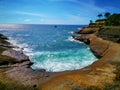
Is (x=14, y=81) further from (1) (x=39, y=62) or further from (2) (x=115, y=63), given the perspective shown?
(2) (x=115, y=63)

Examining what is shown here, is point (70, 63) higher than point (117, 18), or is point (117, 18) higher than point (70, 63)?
point (117, 18)

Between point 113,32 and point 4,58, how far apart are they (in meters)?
43.7

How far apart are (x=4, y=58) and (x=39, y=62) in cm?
768

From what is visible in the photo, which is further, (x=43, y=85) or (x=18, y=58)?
(x=18, y=58)

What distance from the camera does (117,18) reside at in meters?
102

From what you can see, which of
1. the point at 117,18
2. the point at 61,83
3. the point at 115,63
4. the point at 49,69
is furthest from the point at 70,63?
the point at 117,18

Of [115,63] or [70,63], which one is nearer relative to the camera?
[115,63]

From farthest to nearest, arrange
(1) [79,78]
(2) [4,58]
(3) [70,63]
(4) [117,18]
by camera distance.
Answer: (4) [117,18] → (3) [70,63] → (2) [4,58] → (1) [79,78]

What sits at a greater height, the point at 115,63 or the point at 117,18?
the point at 117,18

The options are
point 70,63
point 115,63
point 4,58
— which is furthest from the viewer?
point 70,63

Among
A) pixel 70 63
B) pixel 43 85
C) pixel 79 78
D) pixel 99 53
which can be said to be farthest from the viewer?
pixel 99 53

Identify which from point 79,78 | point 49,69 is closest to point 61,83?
point 79,78

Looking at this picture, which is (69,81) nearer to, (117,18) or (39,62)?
(39,62)

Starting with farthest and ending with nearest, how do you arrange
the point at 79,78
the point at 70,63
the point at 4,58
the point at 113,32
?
the point at 113,32
the point at 70,63
the point at 4,58
the point at 79,78
